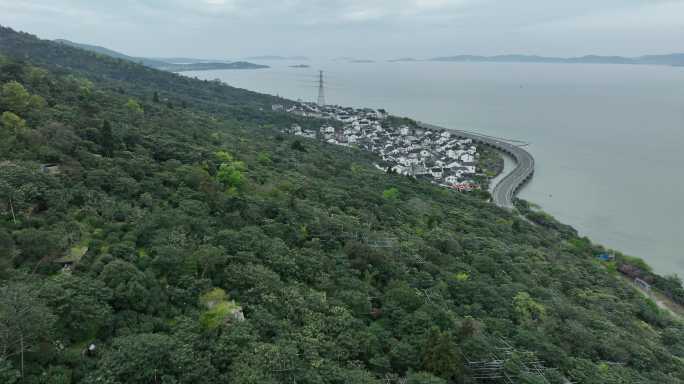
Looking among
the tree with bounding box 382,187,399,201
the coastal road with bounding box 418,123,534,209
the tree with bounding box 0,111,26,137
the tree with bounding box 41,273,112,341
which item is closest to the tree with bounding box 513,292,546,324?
the tree with bounding box 382,187,399,201

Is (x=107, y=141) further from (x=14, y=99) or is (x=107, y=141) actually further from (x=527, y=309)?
(x=527, y=309)

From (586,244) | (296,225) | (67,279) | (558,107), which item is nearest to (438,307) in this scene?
(296,225)

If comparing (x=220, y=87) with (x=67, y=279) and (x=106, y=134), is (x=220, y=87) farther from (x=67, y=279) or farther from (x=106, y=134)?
(x=67, y=279)

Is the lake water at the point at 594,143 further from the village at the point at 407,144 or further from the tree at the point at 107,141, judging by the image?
the tree at the point at 107,141

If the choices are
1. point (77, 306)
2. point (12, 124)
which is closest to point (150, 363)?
point (77, 306)

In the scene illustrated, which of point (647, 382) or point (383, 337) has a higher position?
point (383, 337)

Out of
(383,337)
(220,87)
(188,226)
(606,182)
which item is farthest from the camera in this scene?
(220,87)

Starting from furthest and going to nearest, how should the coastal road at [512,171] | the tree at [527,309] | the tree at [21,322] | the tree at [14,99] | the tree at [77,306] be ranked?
1. the coastal road at [512,171]
2. the tree at [14,99]
3. the tree at [527,309]
4. the tree at [77,306]
5. the tree at [21,322]

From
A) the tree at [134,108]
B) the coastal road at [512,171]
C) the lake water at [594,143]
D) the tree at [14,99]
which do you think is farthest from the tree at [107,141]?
the lake water at [594,143]
